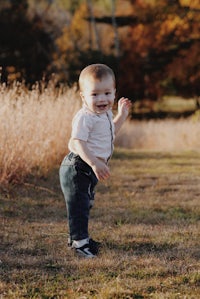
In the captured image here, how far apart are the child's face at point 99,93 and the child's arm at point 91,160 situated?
0.91 feet

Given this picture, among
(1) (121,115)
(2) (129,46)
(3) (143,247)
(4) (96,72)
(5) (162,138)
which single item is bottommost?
(3) (143,247)

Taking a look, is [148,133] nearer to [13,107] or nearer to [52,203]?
[13,107]

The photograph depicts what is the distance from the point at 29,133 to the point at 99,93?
11.3 ft

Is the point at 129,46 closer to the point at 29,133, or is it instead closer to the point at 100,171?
the point at 29,133

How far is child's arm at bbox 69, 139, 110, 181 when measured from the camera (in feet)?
13.9

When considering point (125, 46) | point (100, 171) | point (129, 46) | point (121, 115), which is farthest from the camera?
point (125, 46)

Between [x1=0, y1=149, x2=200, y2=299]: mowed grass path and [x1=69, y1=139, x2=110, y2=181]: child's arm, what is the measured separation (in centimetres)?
62

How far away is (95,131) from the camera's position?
4.46 metres

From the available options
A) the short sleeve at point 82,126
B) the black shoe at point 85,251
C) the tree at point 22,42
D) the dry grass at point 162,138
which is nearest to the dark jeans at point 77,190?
the black shoe at point 85,251

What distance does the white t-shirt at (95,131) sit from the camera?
4388 mm

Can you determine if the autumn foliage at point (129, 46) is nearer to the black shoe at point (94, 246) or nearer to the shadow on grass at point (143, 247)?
the shadow on grass at point (143, 247)

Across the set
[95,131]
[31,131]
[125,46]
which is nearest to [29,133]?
[31,131]

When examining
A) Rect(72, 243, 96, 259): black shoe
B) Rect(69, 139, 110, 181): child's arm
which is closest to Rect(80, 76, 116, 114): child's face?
Rect(69, 139, 110, 181): child's arm

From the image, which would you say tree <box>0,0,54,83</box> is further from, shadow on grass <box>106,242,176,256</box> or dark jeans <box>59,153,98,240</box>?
dark jeans <box>59,153,98,240</box>
